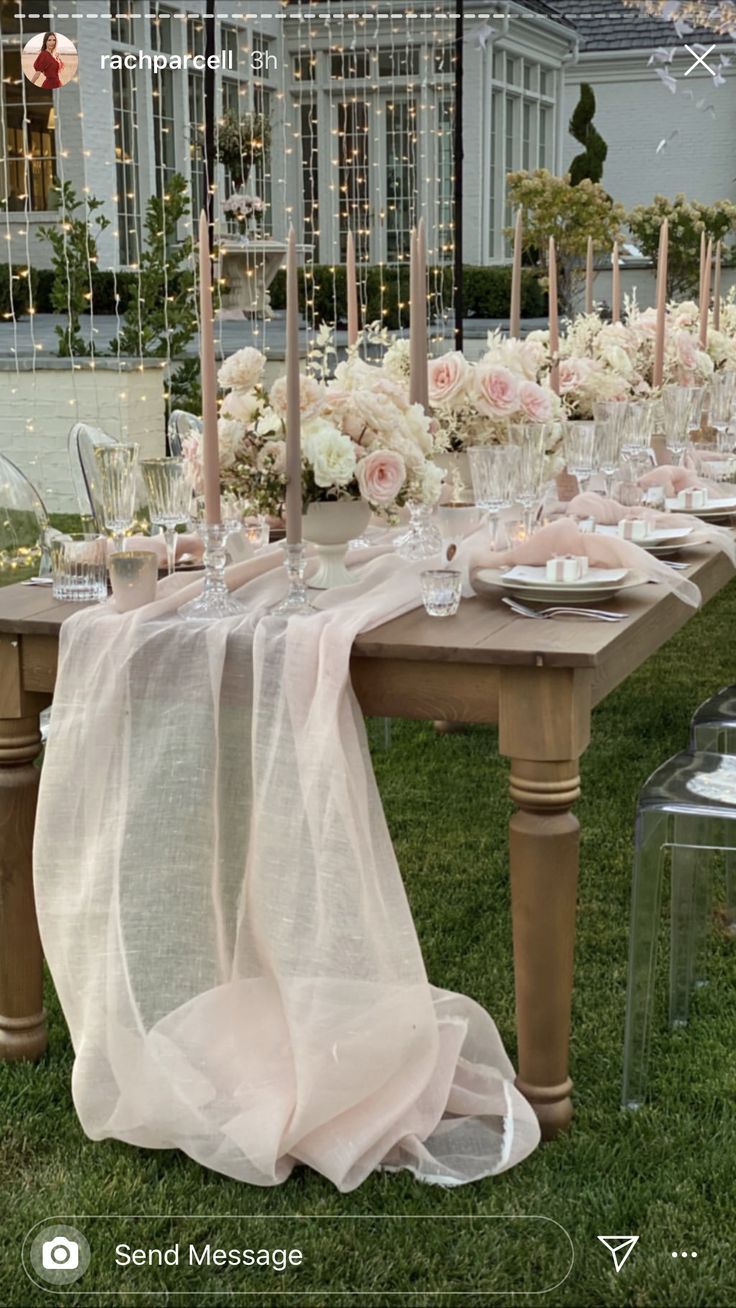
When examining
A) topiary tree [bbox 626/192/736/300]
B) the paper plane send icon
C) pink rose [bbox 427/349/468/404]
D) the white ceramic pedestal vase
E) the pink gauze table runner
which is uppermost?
topiary tree [bbox 626/192/736/300]

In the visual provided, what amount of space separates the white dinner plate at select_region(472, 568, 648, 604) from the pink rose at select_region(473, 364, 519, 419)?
0.53m

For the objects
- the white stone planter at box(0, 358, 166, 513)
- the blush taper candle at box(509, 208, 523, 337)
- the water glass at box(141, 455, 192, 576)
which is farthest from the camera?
the white stone planter at box(0, 358, 166, 513)

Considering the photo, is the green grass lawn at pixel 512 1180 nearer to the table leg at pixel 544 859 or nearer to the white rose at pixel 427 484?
the table leg at pixel 544 859

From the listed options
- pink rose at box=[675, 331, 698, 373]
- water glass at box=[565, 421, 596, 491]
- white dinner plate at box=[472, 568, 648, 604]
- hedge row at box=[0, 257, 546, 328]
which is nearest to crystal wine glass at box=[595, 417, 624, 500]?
water glass at box=[565, 421, 596, 491]

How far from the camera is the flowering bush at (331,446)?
245cm

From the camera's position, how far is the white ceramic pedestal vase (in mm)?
2525

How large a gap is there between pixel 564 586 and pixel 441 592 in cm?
22

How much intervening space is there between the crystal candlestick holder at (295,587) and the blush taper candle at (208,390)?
131 millimetres

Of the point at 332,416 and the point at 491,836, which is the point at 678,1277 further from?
the point at 491,836

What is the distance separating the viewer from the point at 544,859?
7.52ft

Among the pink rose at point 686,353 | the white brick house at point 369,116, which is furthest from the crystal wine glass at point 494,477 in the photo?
the white brick house at point 369,116

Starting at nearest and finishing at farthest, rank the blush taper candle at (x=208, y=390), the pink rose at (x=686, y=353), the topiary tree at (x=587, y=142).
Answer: the blush taper candle at (x=208, y=390) < the pink rose at (x=686, y=353) < the topiary tree at (x=587, y=142)

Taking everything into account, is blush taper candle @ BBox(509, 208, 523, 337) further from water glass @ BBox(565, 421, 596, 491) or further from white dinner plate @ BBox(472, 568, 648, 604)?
white dinner plate @ BBox(472, 568, 648, 604)

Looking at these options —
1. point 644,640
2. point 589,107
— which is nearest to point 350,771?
point 644,640
